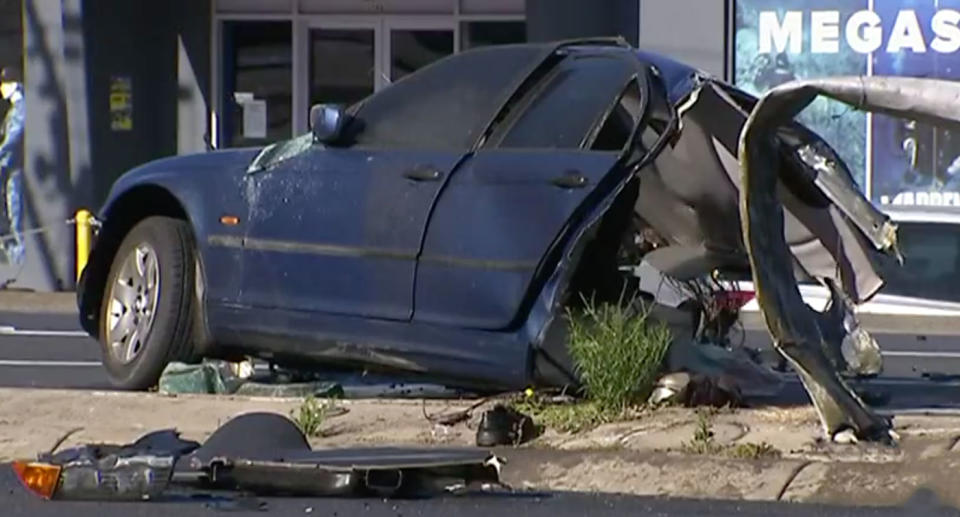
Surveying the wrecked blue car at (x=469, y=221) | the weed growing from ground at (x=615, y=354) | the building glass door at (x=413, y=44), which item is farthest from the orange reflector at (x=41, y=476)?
the building glass door at (x=413, y=44)

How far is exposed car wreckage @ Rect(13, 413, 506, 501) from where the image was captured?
6914 mm

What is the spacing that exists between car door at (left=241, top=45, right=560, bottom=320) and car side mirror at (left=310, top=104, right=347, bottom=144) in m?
0.06

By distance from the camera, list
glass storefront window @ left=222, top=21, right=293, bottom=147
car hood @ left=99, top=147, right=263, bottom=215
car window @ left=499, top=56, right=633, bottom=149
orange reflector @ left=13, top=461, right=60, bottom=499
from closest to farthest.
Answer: orange reflector @ left=13, top=461, right=60, bottom=499, car window @ left=499, top=56, right=633, bottom=149, car hood @ left=99, top=147, right=263, bottom=215, glass storefront window @ left=222, top=21, right=293, bottom=147

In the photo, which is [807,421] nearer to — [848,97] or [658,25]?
[848,97]

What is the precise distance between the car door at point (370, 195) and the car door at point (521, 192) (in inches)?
4.9

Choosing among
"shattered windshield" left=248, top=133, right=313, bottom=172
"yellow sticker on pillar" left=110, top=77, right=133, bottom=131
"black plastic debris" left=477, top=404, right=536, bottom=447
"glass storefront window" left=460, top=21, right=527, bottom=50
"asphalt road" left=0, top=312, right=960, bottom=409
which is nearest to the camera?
"black plastic debris" left=477, top=404, right=536, bottom=447

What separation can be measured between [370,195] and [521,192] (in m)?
0.81

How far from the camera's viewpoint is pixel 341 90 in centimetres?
2234

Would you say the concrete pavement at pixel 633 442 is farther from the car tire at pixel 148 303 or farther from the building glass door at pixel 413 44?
the building glass door at pixel 413 44

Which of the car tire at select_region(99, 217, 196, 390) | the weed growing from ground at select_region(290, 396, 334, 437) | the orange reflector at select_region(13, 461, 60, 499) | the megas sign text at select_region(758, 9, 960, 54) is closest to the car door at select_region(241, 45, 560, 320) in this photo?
the car tire at select_region(99, 217, 196, 390)

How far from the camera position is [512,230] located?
8922mm

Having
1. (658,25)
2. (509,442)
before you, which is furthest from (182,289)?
(658,25)

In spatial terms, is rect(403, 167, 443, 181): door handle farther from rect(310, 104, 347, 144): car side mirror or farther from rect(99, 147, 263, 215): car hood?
rect(99, 147, 263, 215): car hood

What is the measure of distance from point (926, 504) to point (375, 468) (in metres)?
2.10
